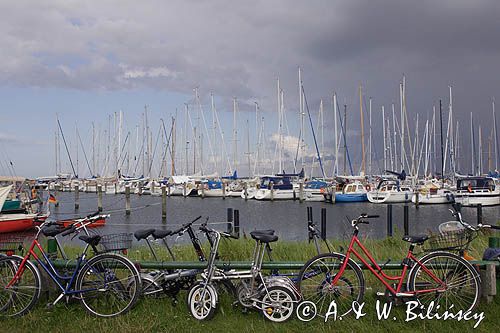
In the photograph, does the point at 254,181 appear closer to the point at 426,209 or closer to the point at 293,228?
the point at 426,209

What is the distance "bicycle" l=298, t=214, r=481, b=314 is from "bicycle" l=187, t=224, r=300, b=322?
0.32 m

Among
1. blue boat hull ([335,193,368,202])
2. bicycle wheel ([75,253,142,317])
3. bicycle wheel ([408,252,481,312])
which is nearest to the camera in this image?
bicycle wheel ([408,252,481,312])

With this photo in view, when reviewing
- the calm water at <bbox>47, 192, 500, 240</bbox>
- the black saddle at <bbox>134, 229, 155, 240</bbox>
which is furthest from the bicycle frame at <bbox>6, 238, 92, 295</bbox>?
the calm water at <bbox>47, 192, 500, 240</bbox>

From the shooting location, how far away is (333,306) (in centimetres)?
550

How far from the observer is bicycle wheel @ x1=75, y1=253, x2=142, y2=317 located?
Answer: 18.5 feet

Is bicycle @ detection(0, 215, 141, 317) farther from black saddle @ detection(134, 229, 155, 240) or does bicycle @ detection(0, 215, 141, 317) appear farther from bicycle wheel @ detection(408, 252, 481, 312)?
bicycle wheel @ detection(408, 252, 481, 312)

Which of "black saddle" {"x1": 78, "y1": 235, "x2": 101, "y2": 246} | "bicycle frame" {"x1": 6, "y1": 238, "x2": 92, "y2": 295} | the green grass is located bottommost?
the green grass

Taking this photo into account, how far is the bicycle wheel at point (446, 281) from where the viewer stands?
552 centimetres

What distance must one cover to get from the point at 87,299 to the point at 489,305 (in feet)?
16.2

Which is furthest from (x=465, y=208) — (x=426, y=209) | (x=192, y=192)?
(x=192, y=192)

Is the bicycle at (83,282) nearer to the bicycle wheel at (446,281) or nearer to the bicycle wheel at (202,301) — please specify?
the bicycle wheel at (202,301)

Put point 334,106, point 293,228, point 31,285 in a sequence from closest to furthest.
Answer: point 31,285, point 293,228, point 334,106
